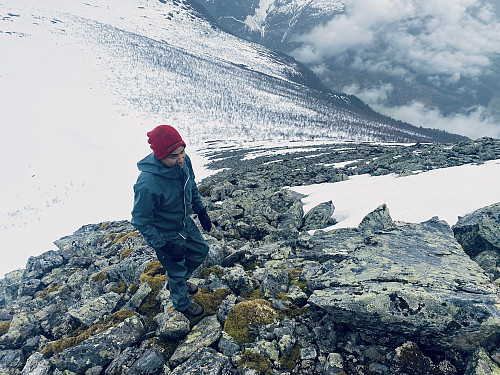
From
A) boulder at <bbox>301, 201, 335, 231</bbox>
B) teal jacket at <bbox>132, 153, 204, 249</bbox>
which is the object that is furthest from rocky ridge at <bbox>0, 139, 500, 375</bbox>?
boulder at <bbox>301, 201, 335, 231</bbox>

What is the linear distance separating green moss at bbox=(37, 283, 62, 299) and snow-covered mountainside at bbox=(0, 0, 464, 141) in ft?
240

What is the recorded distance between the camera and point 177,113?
98.2 meters

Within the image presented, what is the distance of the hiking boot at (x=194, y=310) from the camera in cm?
523

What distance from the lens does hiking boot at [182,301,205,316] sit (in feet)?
17.2

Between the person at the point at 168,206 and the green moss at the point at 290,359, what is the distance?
1851mm

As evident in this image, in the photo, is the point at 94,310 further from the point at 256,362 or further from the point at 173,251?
the point at 256,362

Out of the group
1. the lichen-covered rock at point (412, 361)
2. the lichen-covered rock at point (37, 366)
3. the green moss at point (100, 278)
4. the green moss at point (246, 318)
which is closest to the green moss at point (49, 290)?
the green moss at point (100, 278)

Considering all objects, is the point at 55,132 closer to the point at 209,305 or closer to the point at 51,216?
the point at 51,216

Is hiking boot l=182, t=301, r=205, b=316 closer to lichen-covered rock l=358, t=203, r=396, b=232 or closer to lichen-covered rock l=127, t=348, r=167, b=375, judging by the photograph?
lichen-covered rock l=127, t=348, r=167, b=375

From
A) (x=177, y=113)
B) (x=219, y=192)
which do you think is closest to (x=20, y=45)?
(x=177, y=113)

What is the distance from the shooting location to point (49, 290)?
866cm

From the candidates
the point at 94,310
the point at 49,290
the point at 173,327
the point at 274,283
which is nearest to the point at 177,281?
the point at 173,327

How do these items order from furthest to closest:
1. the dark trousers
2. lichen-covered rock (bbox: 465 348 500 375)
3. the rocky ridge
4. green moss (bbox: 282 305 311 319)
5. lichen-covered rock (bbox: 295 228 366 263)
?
lichen-covered rock (bbox: 295 228 366 263) < the dark trousers < green moss (bbox: 282 305 311 319) < the rocky ridge < lichen-covered rock (bbox: 465 348 500 375)

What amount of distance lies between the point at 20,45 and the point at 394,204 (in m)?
147
